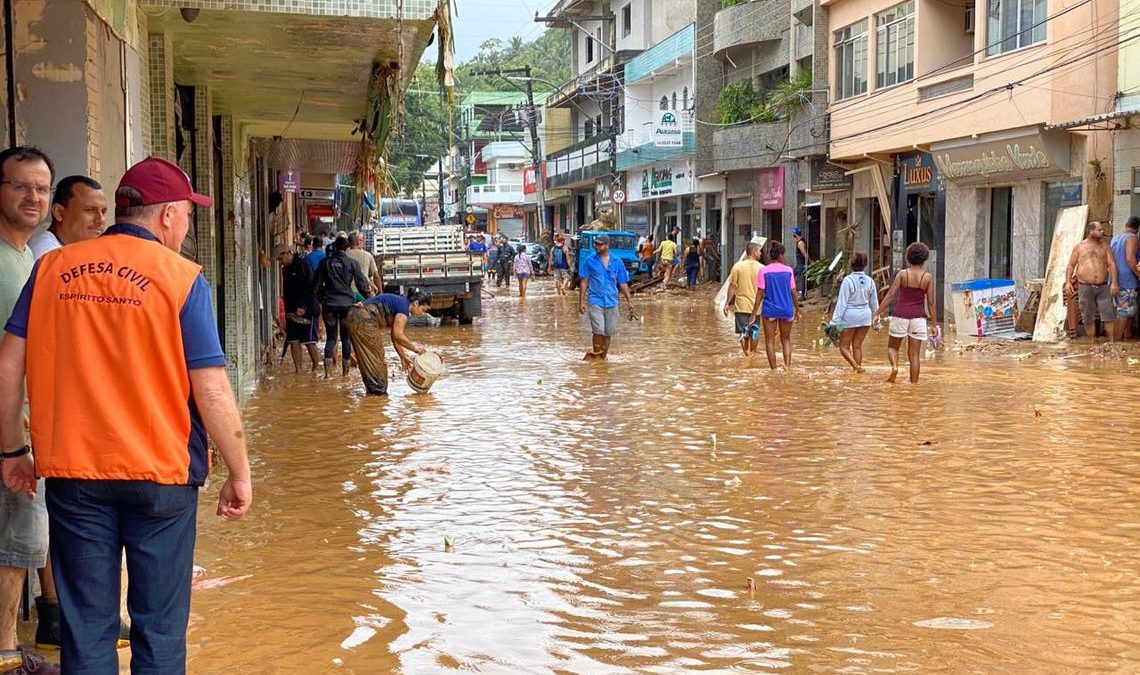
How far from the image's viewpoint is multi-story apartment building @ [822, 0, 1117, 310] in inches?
793

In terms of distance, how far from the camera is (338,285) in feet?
49.3

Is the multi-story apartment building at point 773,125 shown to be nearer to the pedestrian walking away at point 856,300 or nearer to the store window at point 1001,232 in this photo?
the store window at point 1001,232

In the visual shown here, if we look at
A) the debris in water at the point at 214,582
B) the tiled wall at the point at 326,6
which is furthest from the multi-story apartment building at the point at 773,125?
the debris in water at the point at 214,582

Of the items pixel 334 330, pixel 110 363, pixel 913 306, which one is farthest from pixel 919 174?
pixel 110 363

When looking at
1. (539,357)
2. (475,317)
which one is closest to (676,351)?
(539,357)

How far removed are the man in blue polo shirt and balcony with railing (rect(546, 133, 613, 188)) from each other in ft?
115

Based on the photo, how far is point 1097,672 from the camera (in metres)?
4.60

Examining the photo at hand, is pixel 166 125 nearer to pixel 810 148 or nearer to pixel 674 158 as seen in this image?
pixel 810 148

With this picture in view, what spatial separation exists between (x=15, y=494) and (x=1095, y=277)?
52.5ft

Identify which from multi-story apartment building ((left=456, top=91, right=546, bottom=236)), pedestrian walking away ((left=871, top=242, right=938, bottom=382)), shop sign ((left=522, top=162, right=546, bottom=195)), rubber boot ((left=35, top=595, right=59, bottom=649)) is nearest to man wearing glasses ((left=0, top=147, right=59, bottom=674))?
rubber boot ((left=35, top=595, right=59, bottom=649))

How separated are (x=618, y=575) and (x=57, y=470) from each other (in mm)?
3091

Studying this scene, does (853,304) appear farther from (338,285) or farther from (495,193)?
(495,193)

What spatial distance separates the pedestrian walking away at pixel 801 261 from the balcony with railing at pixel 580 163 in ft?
61.6

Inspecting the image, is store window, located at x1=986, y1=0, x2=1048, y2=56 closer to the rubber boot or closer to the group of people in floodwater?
the group of people in floodwater
